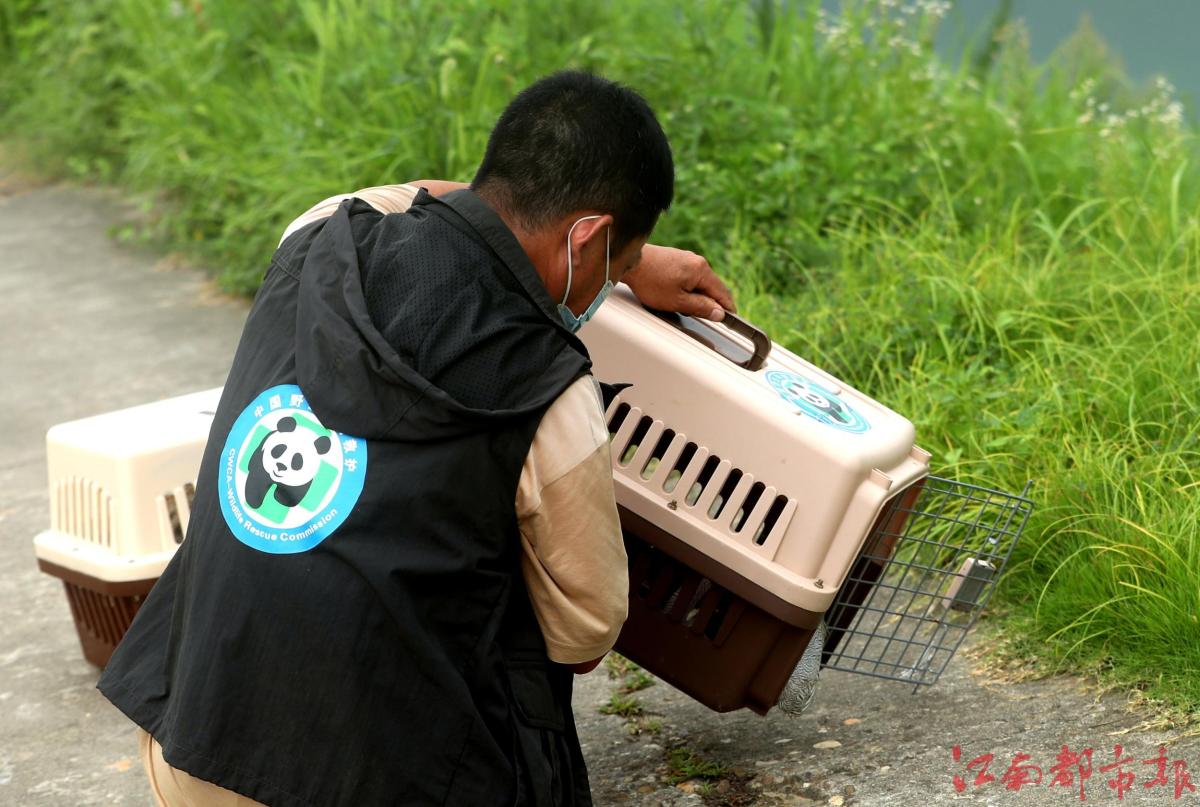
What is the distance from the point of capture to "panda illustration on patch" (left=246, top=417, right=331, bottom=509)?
1.80m

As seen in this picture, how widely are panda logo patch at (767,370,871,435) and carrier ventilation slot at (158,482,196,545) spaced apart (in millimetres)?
1215

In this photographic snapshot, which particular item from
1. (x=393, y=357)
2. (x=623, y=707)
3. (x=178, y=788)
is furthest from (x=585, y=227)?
(x=623, y=707)

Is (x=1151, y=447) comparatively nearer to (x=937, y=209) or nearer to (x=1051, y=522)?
(x=1051, y=522)

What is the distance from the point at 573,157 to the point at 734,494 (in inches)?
25.2

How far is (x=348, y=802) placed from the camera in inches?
72.3

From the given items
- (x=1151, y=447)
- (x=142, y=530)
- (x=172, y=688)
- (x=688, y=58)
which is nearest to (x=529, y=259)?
(x=172, y=688)

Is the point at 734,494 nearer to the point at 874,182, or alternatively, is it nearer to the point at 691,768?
the point at 691,768

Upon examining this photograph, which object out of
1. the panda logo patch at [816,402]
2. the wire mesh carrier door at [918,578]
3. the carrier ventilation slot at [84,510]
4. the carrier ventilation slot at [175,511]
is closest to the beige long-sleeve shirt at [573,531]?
the panda logo patch at [816,402]

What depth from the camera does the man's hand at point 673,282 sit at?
2340 millimetres

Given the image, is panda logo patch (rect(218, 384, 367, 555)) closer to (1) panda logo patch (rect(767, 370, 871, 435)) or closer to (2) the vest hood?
(2) the vest hood

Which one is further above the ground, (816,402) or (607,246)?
(607,246)

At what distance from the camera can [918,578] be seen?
3.24 metres

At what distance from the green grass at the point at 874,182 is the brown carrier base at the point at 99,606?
1851mm

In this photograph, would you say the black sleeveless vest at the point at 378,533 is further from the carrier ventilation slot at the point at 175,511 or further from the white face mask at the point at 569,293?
the carrier ventilation slot at the point at 175,511
